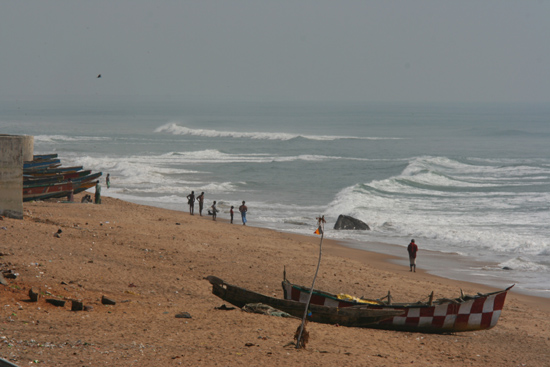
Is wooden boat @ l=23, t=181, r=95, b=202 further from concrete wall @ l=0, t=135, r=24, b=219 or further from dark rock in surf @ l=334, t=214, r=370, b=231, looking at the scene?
dark rock in surf @ l=334, t=214, r=370, b=231

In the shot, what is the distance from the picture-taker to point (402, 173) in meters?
43.9

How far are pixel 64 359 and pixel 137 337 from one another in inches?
53.2

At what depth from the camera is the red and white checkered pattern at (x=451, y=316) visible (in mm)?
10562

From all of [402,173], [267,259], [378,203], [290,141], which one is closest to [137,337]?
[267,259]

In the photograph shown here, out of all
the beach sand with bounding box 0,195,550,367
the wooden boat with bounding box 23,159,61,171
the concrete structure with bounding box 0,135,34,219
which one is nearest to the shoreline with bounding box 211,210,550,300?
the beach sand with bounding box 0,195,550,367

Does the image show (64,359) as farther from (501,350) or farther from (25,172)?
(25,172)

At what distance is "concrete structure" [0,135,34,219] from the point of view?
589 inches

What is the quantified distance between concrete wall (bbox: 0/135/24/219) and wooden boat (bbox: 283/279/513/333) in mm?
9040

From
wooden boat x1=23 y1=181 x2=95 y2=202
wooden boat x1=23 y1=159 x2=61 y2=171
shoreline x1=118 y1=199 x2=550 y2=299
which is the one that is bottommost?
shoreline x1=118 y1=199 x2=550 y2=299

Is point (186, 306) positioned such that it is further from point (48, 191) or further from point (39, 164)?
point (39, 164)

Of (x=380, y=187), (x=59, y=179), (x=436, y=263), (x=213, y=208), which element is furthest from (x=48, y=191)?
(x=380, y=187)

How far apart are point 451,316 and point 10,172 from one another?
36.5ft

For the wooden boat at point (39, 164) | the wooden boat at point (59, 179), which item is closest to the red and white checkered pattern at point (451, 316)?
the wooden boat at point (59, 179)

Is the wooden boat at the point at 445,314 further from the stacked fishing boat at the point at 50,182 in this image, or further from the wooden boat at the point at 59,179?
the wooden boat at the point at 59,179
